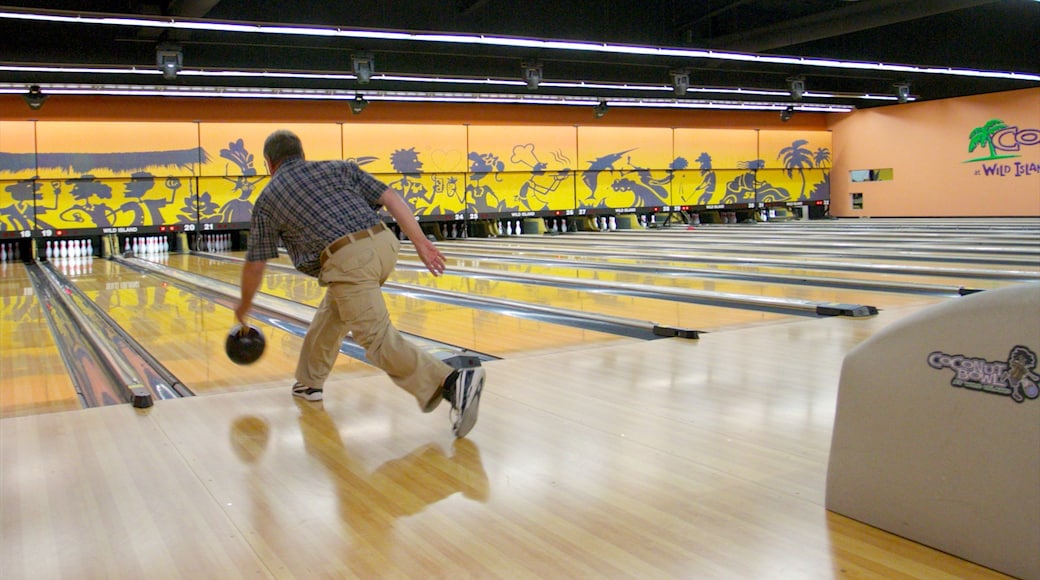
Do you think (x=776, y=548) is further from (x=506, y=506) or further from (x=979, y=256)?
(x=979, y=256)

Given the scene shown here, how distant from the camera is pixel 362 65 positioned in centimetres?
926

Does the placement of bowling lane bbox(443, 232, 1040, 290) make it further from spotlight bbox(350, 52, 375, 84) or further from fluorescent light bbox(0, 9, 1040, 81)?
spotlight bbox(350, 52, 375, 84)

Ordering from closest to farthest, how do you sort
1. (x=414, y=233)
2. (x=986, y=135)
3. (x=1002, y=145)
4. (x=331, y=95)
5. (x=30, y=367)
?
(x=414, y=233) < (x=30, y=367) < (x=331, y=95) < (x=1002, y=145) < (x=986, y=135)

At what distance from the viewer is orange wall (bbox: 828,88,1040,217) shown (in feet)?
47.6

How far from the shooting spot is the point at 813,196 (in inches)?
683

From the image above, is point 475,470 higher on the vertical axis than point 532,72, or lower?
lower

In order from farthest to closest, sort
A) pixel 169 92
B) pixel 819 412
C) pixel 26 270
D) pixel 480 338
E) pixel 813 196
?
pixel 813 196, pixel 169 92, pixel 26 270, pixel 480 338, pixel 819 412

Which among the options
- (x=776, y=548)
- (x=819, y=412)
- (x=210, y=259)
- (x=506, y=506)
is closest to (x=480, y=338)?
(x=819, y=412)

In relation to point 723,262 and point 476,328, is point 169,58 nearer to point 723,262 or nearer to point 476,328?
point 476,328

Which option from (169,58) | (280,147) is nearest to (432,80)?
(169,58)

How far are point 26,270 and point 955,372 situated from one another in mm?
10197

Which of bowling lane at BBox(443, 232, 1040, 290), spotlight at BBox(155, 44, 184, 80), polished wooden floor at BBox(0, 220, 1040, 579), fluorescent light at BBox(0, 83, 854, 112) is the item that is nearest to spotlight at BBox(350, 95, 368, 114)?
fluorescent light at BBox(0, 83, 854, 112)

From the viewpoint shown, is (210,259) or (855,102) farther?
(855,102)

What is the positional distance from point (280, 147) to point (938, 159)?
49.8 ft
